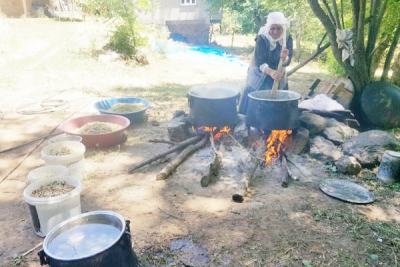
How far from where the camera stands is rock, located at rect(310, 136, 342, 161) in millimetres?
5031

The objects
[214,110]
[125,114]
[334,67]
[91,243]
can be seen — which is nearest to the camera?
[91,243]

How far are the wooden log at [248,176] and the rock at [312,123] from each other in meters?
0.90

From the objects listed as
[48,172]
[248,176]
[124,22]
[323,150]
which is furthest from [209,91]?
[124,22]

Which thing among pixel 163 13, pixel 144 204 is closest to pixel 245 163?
pixel 144 204

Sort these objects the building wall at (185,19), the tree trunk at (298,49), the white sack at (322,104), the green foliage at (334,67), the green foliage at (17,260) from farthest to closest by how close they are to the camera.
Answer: the building wall at (185,19) → the tree trunk at (298,49) → the green foliage at (334,67) → the white sack at (322,104) → the green foliage at (17,260)

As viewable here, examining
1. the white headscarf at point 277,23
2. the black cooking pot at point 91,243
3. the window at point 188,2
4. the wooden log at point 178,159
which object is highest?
the window at point 188,2

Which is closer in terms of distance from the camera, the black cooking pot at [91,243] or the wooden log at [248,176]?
the black cooking pot at [91,243]

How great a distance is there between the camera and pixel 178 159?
4746 millimetres

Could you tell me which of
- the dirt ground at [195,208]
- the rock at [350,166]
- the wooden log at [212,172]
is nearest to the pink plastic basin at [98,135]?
the dirt ground at [195,208]

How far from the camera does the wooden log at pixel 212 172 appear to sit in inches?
165

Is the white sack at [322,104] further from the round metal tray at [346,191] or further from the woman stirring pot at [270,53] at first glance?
the round metal tray at [346,191]

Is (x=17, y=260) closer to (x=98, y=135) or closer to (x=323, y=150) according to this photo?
(x=98, y=135)

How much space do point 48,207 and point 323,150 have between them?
4.07 m

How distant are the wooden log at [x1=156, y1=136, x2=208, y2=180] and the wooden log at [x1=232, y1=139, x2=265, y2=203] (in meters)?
0.95
